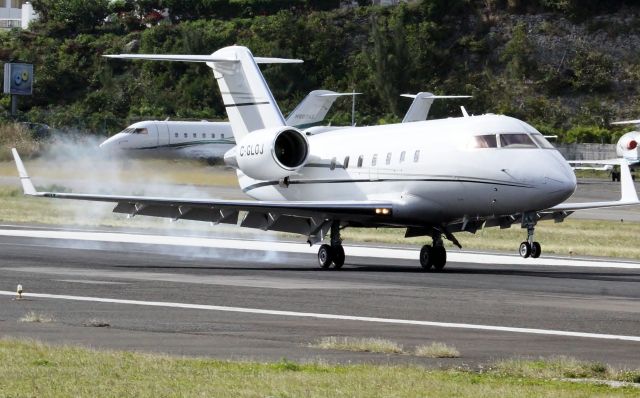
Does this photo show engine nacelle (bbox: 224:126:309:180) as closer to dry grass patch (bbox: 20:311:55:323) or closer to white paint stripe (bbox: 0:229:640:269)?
white paint stripe (bbox: 0:229:640:269)

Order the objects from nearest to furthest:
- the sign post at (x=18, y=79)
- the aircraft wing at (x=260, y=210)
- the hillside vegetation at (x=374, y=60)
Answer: the aircraft wing at (x=260, y=210), the sign post at (x=18, y=79), the hillside vegetation at (x=374, y=60)

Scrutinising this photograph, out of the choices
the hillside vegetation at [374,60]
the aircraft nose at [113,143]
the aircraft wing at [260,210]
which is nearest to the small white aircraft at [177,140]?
the aircraft nose at [113,143]

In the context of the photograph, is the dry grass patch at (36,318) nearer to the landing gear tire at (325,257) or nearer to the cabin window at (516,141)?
the landing gear tire at (325,257)

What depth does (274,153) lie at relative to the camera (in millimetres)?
33812

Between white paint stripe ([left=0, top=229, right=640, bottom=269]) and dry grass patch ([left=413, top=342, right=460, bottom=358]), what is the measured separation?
20.1 metres

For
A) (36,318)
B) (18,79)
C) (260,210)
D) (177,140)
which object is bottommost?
(36,318)

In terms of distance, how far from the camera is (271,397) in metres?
12.4

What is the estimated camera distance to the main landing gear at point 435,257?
32.1 metres

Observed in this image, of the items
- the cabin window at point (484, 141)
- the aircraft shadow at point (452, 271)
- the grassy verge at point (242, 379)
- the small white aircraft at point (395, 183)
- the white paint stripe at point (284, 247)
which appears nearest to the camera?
the grassy verge at point (242, 379)

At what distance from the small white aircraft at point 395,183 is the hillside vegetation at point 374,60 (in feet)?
202

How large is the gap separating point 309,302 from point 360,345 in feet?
21.5

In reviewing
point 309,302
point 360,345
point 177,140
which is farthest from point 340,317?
point 177,140

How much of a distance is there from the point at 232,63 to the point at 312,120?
1976 cm

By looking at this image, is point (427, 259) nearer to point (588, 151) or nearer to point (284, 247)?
point (284, 247)
